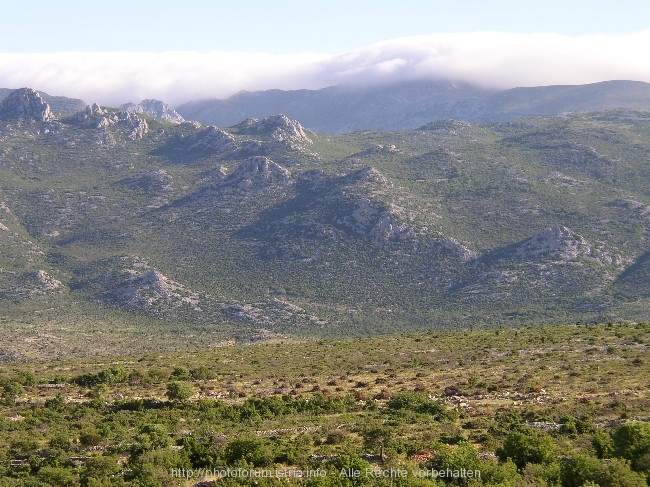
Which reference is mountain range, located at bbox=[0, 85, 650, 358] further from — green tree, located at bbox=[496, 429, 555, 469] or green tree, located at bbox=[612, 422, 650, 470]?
green tree, located at bbox=[612, 422, 650, 470]

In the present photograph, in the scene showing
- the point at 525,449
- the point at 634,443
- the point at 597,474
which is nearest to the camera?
the point at 597,474

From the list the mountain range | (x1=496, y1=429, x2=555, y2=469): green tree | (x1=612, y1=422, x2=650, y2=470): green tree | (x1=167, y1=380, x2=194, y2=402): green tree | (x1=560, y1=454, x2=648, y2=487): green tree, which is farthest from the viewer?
the mountain range

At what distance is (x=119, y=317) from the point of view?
494ft

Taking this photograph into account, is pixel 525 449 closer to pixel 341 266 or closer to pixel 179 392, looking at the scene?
pixel 179 392

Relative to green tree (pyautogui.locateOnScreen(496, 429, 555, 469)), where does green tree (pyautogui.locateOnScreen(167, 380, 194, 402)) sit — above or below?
below

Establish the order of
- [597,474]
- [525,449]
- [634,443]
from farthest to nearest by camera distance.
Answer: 1. [525,449]
2. [634,443]
3. [597,474]

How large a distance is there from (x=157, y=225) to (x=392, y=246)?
207 feet

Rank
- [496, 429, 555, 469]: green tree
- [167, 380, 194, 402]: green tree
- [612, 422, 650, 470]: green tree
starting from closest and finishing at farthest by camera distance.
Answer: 1. [612, 422, 650, 470]: green tree
2. [496, 429, 555, 469]: green tree
3. [167, 380, 194, 402]: green tree

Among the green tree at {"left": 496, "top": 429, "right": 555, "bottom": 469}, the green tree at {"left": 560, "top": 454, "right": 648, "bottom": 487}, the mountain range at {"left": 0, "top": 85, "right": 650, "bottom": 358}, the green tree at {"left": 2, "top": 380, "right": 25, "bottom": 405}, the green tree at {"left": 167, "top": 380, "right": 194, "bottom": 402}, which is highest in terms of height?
the green tree at {"left": 560, "top": 454, "right": 648, "bottom": 487}

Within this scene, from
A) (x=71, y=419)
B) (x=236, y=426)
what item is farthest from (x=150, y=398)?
(x=236, y=426)

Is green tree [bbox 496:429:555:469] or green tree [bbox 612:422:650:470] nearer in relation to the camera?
green tree [bbox 612:422:650:470]

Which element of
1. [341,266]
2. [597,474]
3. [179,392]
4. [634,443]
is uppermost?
[597,474]

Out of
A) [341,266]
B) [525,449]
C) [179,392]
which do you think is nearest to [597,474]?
[525,449]

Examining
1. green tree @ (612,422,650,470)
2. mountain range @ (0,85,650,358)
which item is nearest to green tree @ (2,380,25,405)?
green tree @ (612,422,650,470)
